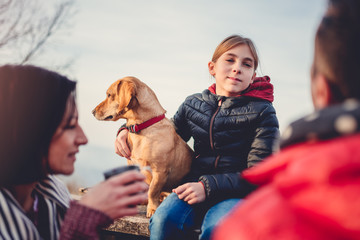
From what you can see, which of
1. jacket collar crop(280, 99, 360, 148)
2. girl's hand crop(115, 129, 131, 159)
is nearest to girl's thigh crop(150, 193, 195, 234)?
girl's hand crop(115, 129, 131, 159)

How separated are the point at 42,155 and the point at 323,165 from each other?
105 centimetres

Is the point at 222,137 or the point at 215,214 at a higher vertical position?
the point at 222,137

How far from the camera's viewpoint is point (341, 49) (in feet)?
2.55

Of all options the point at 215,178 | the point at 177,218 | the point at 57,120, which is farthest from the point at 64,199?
the point at 215,178

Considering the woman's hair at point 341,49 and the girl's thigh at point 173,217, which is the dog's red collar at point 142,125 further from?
the woman's hair at point 341,49

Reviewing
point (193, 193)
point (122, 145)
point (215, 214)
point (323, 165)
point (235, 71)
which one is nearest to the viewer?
point (323, 165)

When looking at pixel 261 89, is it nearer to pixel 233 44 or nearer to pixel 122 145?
pixel 233 44

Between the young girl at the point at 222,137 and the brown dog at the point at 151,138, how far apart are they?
6.1 inches

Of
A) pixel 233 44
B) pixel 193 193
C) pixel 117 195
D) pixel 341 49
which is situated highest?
pixel 233 44

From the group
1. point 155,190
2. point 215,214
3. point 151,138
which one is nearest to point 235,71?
point 151,138

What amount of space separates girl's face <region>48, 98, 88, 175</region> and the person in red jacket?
81 cm

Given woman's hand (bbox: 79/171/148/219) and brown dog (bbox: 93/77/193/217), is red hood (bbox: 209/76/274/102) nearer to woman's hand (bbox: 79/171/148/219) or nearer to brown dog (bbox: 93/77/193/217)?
brown dog (bbox: 93/77/193/217)

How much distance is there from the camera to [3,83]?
1251 millimetres

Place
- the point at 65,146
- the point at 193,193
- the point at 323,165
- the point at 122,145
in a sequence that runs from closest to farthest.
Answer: the point at 323,165, the point at 65,146, the point at 193,193, the point at 122,145
